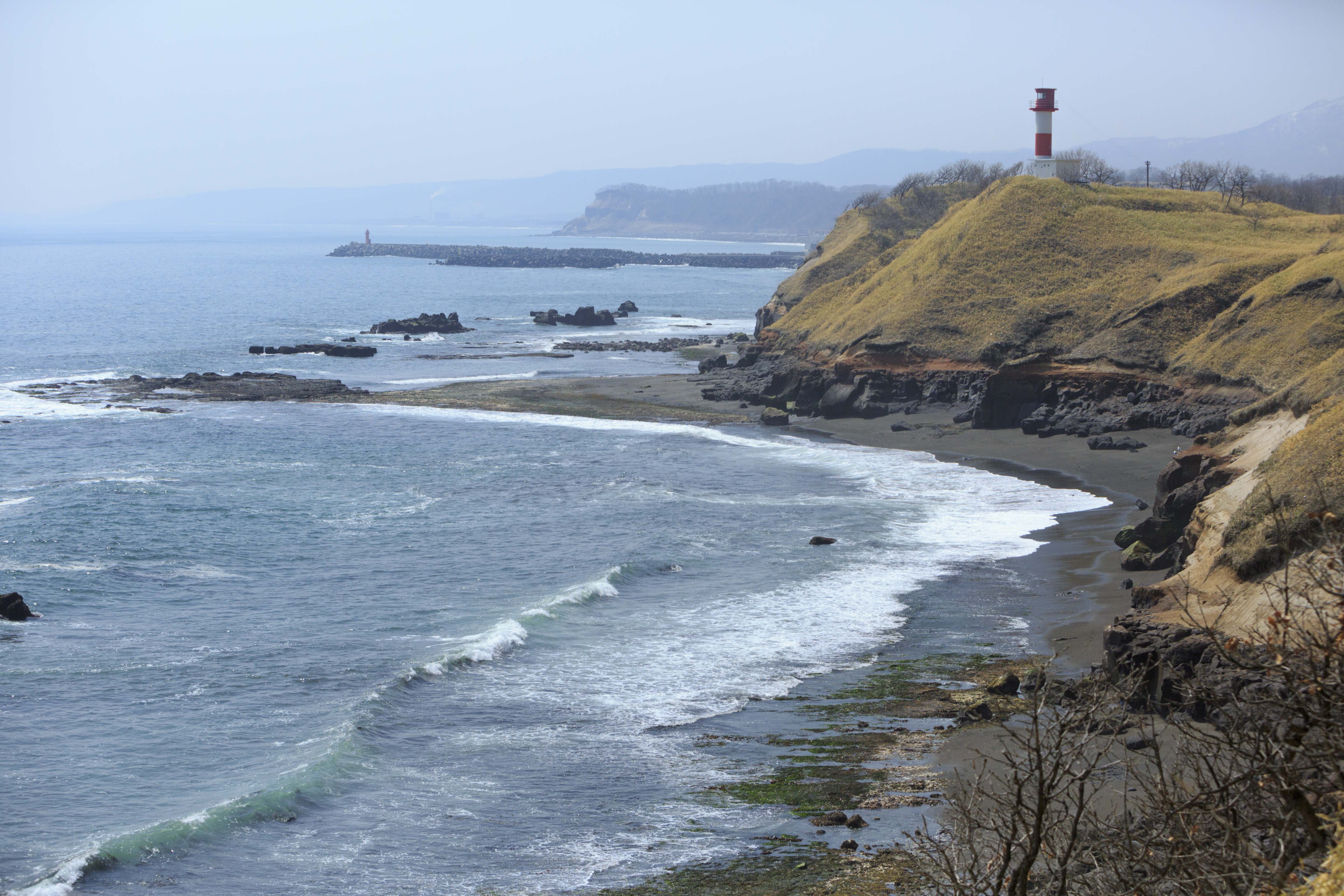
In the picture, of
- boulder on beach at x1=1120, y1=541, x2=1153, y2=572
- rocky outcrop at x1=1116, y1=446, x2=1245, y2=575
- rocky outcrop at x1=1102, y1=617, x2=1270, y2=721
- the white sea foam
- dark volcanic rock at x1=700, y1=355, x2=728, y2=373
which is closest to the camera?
rocky outcrop at x1=1102, y1=617, x2=1270, y2=721

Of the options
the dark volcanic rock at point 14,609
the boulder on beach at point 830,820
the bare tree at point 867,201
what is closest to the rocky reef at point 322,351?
the bare tree at point 867,201

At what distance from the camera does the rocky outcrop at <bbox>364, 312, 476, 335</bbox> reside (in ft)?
308

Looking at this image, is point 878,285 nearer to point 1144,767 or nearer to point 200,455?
point 200,455

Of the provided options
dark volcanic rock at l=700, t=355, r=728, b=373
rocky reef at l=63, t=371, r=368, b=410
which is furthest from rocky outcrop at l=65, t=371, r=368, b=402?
dark volcanic rock at l=700, t=355, r=728, b=373

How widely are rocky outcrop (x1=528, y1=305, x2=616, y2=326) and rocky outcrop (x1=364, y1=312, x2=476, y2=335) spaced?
8065 millimetres

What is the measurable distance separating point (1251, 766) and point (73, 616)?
25.5m

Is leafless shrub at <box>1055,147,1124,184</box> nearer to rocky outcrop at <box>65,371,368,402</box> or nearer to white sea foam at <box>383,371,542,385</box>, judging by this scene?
white sea foam at <box>383,371,542,385</box>

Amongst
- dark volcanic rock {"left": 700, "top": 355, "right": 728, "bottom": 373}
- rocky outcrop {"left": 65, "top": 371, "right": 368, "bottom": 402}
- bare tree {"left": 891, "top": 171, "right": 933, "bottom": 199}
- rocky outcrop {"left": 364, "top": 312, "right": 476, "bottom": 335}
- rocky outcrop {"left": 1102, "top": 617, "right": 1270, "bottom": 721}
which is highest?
bare tree {"left": 891, "top": 171, "right": 933, "bottom": 199}

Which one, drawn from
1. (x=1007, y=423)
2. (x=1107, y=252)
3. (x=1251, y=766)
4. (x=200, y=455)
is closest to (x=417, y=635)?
(x=1251, y=766)

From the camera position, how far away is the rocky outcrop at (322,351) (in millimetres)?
77688

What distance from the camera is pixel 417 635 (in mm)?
23766

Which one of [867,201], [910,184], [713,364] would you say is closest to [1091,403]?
[713,364]

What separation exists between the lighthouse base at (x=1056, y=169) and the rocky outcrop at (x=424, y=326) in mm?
48666

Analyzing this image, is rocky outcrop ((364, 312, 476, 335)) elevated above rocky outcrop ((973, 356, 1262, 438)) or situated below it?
above
